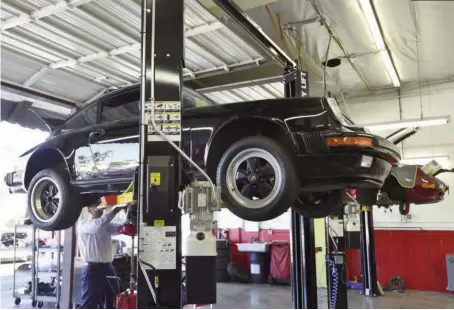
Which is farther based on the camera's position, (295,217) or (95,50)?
(95,50)

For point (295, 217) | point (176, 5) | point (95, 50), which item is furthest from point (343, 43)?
point (176, 5)

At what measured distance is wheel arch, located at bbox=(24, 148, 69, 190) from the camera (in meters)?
4.29

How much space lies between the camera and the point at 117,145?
377 centimetres

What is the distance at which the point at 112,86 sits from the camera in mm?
7613

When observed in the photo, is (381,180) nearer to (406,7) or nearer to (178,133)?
(178,133)

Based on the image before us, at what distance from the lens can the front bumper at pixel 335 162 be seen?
2982mm

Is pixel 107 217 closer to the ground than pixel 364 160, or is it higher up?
closer to the ground

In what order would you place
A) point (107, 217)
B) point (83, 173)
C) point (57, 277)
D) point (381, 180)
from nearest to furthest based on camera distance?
point (381, 180) → point (83, 173) → point (107, 217) → point (57, 277)

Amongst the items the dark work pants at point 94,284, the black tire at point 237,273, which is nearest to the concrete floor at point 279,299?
the black tire at point 237,273

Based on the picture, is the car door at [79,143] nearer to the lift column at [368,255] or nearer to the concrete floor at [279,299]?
the concrete floor at [279,299]

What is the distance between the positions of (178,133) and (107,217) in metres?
2.82

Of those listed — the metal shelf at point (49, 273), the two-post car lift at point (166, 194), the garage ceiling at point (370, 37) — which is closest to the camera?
the two-post car lift at point (166, 194)

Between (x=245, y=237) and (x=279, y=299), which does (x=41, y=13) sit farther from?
(x=245, y=237)

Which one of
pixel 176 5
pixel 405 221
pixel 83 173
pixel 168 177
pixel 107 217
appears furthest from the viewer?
pixel 405 221
